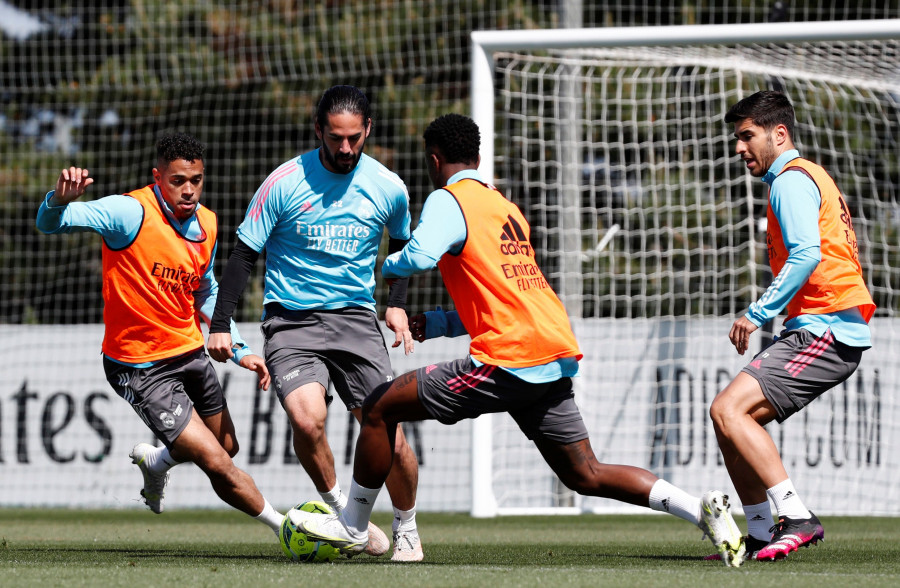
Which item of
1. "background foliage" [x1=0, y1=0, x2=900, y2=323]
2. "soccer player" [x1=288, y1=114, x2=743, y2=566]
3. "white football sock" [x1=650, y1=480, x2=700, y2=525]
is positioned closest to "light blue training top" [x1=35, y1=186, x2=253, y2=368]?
"soccer player" [x1=288, y1=114, x2=743, y2=566]

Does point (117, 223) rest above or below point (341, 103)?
below

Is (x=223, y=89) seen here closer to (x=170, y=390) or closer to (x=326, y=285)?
(x=170, y=390)

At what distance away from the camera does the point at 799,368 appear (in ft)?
19.4

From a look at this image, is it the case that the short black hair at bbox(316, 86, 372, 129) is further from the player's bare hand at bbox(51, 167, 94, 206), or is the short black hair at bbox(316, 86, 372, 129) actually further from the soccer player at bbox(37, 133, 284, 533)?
the player's bare hand at bbox(51, 167, 94, 206)

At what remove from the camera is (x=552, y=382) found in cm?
545

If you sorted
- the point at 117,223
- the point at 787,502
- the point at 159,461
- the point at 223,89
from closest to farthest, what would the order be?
the point at 787,502 < the point at 117,223 < the point at 159,461 < the point at 223,89

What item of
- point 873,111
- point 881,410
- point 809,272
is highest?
point 873,111

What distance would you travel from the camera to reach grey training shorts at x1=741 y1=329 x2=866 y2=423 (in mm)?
5906

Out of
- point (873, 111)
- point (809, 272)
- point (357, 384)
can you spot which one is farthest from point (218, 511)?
point (873, 111)

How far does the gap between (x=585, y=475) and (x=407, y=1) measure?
1388 cm

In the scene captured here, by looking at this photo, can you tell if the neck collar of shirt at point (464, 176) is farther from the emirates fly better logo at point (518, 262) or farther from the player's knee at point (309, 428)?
the player's knee at point (309, 428)

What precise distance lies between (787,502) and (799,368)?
2.12 feet

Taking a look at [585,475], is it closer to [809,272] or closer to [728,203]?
[809,272]

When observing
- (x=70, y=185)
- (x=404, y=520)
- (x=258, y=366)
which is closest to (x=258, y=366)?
(x=258, y=366)
